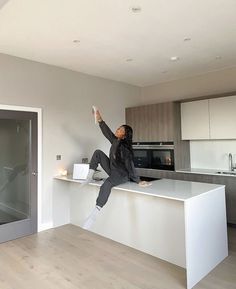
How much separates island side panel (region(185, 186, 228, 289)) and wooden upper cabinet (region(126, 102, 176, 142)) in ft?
6.80

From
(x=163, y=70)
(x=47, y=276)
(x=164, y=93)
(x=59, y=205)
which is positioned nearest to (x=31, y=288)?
(x=47, y=276)

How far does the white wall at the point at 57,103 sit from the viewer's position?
377 cm

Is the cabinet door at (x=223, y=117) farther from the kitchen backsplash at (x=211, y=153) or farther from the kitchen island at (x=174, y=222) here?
the kitchen island at (x=174, y=222)

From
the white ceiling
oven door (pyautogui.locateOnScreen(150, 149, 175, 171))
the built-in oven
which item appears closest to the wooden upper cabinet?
the built-in oven

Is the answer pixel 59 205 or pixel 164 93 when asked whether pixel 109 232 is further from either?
→ pixel 164 93

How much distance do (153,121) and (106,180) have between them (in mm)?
2294

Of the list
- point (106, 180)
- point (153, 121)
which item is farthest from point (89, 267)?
point (153, 121)

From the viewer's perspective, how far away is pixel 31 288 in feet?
7.95

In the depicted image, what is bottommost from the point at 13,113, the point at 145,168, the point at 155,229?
the point at 155,229

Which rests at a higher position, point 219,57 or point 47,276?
point 219,57

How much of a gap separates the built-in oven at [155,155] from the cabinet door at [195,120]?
16.4 inches

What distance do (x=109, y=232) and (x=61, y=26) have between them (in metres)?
2.89

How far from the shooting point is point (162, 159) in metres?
4.93

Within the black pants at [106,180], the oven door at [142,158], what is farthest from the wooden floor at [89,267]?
the oven door at [142,158]
